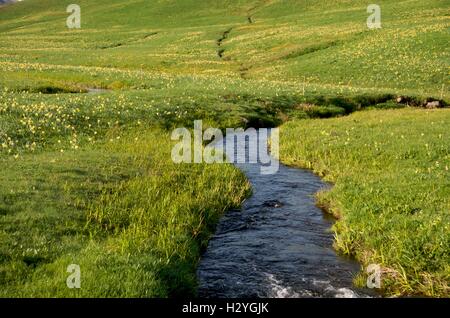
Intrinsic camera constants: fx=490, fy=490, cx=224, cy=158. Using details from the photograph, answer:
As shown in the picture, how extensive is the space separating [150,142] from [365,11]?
88522 millimetres

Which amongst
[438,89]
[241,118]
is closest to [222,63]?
[438,89]

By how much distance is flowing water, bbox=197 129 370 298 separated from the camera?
10.6 meters

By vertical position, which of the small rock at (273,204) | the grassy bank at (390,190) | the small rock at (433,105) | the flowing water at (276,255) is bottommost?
the flowing water at (276,255)

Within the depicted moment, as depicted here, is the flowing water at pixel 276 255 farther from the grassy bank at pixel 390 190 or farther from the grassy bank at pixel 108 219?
the grassy bank at pixel 390 190

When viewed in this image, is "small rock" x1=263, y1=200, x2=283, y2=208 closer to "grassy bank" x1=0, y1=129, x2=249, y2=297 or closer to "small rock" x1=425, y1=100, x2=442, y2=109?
"grassy bank" x1=0, y1=129, x2=249, y2=297

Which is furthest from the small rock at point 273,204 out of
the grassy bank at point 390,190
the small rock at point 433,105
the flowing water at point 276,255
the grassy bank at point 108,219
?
the small rock at point 433,105

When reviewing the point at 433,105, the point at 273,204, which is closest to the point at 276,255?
the point at 273,204

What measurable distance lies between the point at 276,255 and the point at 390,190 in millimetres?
5024

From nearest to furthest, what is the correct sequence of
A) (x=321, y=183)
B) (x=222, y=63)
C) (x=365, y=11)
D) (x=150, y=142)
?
(x=321, y=183) → (x=150, y=142) → (x=222, y=63) → (x=365, y=11)

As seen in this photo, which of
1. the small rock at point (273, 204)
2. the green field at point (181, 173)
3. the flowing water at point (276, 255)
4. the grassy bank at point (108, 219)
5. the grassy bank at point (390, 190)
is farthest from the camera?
the small rock at point (273, 204)

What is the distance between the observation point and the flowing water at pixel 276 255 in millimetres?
10641

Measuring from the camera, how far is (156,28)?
414 ft

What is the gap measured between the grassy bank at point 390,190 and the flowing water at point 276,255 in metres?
0.68
